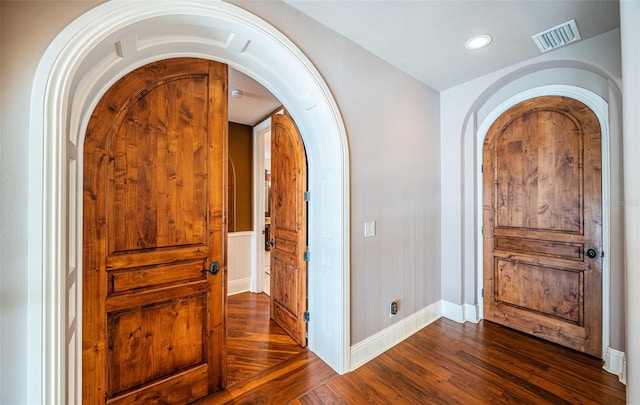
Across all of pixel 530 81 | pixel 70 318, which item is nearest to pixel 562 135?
pixel 530 81

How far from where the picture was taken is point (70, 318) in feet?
3.89

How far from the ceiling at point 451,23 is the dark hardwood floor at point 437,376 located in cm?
264

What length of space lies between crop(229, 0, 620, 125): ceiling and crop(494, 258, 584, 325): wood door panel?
2024 mm

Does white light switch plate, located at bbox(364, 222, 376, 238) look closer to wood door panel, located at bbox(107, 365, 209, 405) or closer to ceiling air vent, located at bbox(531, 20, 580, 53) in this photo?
wood door panel, located at bbox(107, 365, 209, 405)

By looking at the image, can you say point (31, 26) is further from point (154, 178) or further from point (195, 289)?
point (195, 289)

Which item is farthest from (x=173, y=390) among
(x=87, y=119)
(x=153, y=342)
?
(x=87, y=119)

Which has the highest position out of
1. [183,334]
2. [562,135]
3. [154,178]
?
[562,135]

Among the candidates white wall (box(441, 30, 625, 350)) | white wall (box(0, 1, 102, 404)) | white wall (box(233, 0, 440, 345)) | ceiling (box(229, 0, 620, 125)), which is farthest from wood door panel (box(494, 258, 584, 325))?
white wall (box(0, 1, 102, 404))

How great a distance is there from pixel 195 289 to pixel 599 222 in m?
3.28

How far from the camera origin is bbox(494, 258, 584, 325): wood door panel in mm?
2299

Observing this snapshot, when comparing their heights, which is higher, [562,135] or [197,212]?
[562,135]

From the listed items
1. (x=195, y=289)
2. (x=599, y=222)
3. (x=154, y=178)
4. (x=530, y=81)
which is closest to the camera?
(x=154, y=178)

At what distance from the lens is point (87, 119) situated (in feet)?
4.39

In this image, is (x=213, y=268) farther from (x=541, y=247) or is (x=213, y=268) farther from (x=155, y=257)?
(x=541, y=247)
